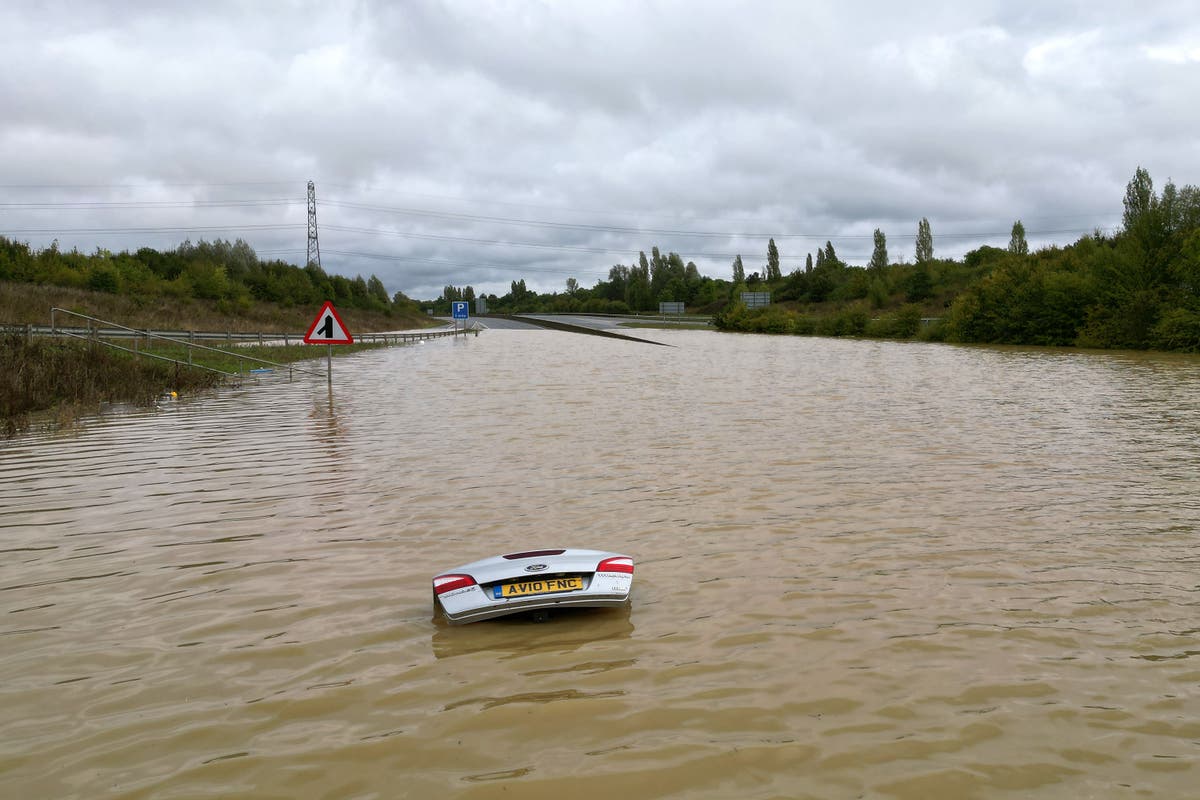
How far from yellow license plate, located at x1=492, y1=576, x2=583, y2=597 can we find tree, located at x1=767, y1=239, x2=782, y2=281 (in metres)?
162

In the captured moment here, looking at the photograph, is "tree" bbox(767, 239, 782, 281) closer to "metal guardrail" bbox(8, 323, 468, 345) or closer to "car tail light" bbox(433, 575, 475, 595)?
"metal guardrail" bbox(8, 323, 468, 345)

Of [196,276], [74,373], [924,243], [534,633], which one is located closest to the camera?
[534,633]

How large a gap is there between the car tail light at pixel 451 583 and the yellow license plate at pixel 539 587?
0.20 meters

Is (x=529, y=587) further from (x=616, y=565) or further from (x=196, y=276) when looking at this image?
(x=196, y=276)

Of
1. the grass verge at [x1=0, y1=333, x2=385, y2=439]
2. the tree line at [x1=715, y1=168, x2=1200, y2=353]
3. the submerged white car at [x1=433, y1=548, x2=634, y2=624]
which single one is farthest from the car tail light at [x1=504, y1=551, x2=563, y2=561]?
the tree line at [x1=715, y1=168, x2=1200, y2=353]

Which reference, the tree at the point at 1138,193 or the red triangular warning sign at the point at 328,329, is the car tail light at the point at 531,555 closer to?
the red triangular warning sign at the point at 328,329

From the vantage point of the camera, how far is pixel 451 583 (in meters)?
5.80

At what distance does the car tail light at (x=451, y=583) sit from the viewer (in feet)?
19.0

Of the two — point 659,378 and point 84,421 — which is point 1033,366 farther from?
point 84,421

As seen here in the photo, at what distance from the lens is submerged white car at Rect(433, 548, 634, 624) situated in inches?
225

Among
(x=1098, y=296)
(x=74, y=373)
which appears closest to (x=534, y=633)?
(x=74, y=373)

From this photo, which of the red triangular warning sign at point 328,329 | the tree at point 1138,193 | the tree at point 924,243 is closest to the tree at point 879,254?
the tree at point 924,243

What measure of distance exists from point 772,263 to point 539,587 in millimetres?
166114

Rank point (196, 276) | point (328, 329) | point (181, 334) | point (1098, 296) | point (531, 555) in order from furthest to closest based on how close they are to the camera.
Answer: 1. point (196, 276)
2. point (1098, 296)
3. point (181, 334)
4. point (328, 329)
5. point (531, 555)
